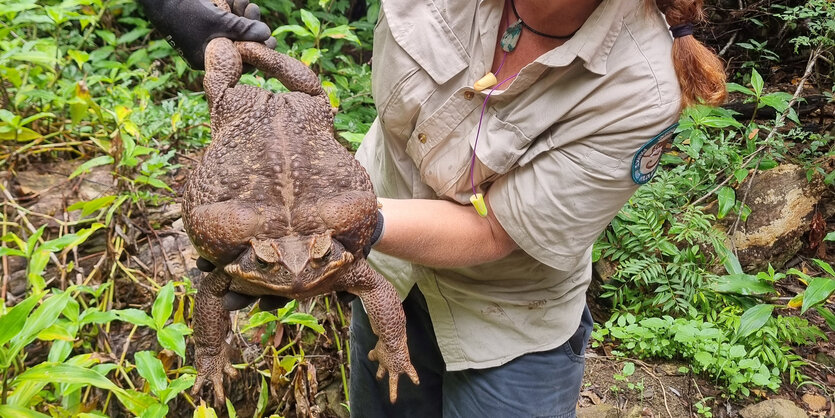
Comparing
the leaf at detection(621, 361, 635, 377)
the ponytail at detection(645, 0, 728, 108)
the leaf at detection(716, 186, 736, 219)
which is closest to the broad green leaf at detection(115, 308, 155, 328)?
the ponytail at detection(645, 0, 728, 108)

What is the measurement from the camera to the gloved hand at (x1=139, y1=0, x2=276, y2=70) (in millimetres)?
2141

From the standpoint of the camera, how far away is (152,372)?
2230 mm

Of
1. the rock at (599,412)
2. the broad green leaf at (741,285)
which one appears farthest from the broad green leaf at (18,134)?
the broad green leaf at (741,285)

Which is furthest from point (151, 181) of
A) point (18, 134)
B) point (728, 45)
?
point (728, 45)

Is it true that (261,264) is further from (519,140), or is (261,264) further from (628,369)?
(628,369)

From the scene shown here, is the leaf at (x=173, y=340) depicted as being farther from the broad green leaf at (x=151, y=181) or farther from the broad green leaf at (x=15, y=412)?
the broad green leaf at (x=151, y=181)

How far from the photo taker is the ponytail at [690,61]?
6.01ft

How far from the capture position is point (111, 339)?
128 inches

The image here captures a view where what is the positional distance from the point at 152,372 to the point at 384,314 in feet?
2.91

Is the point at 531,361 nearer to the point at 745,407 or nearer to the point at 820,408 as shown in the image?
the point at 745,407

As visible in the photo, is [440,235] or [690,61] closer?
[690,61]

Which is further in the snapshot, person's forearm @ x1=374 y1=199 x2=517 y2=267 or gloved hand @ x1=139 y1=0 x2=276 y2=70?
gloved hand @ x1=139 y1=0 x2=276 y2=70

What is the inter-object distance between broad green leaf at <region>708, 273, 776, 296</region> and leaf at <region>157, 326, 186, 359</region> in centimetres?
282

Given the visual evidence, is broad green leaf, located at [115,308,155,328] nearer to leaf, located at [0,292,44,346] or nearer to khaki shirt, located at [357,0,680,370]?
leaf, located at [0,292,44,346]
